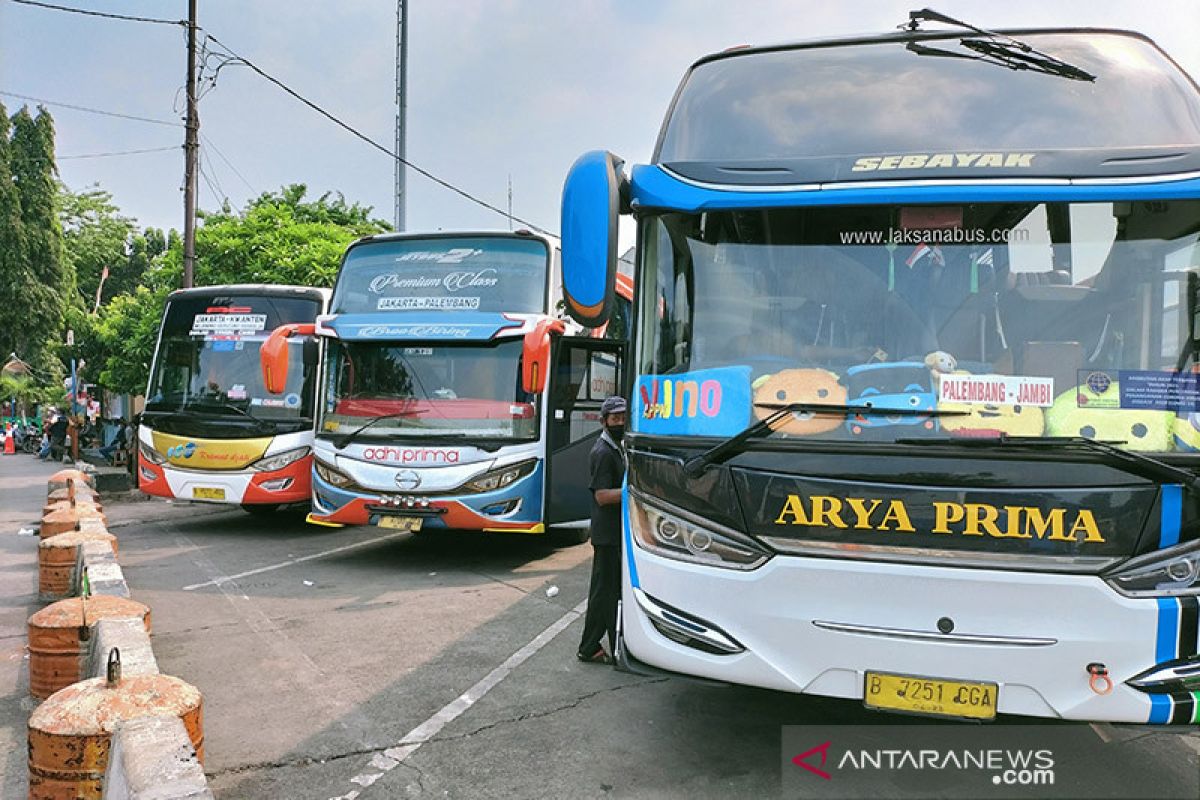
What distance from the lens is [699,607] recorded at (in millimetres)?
3650

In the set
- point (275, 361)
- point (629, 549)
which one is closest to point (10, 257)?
point (275, 361)

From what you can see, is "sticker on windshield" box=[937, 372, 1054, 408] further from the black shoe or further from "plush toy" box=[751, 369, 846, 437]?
the black shoe

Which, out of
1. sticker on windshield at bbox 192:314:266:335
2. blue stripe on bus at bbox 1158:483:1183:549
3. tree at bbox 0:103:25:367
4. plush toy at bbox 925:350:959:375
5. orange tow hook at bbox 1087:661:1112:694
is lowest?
orange tow hook at bbox 1087:661:1112:694

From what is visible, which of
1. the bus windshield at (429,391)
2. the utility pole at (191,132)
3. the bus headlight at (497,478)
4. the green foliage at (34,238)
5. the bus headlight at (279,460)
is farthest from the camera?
the green foliage at (34,238)

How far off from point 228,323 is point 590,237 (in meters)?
8.74

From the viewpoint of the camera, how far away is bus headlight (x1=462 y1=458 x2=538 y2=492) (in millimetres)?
8453

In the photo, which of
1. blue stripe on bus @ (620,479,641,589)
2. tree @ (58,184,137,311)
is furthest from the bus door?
tree @ (58,184,137,311)

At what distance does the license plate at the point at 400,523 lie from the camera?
8.58m

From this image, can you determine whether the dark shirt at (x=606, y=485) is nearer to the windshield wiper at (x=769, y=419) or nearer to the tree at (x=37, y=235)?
the windshield wiper at (x=769, y=419)

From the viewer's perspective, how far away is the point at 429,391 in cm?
889

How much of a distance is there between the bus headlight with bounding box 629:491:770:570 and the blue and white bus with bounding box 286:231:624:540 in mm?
4282

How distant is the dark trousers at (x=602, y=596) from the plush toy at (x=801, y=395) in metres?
2.16

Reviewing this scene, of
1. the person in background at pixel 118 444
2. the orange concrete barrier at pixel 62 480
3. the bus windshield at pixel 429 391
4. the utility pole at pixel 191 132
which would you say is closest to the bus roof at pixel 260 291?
the bus windshield at pixel 429 391

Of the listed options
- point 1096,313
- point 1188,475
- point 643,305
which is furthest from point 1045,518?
point 643,305
